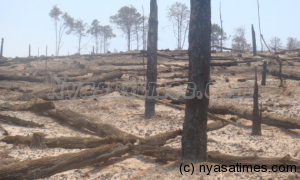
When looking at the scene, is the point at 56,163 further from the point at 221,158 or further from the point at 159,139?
the point at 221,158

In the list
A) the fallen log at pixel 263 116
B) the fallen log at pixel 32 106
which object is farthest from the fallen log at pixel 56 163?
the fallen log at pixel 32 106

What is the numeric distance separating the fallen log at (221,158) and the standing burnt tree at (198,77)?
18cm

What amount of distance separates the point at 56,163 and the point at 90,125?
2.35 m

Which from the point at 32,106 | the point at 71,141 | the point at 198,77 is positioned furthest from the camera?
the point at 32,106

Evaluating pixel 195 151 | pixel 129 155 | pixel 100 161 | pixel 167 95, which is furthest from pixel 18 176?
pixel 167 95

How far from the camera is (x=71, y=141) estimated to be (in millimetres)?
5629

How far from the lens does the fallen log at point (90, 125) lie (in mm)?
5852

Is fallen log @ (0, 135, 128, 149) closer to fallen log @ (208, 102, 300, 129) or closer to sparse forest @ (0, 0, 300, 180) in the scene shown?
sparse forest @ (0, 0, 300, 180)

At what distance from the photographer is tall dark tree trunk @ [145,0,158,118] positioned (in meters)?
8.20

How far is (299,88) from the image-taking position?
10.9m

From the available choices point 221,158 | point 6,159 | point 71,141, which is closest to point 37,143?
point 71,141

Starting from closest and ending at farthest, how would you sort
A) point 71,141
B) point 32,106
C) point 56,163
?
point 56,163 < point 71,141 < point 32,106

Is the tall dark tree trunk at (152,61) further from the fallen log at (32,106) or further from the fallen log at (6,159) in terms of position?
the fallen log at (6,159)

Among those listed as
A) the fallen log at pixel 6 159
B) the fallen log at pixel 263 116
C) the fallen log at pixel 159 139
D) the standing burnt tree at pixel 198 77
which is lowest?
the fallen log at pixel 6 159
